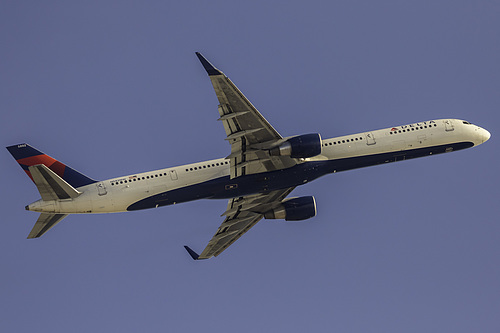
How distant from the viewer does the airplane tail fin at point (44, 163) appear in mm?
59969

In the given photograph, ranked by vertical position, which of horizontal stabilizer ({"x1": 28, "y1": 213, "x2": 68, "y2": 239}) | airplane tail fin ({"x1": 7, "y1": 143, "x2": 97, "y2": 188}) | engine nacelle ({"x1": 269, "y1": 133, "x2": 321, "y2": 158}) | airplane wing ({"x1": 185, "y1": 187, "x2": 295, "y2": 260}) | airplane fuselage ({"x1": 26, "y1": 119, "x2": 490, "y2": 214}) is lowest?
airplane wing ({"x1": 185, "y1": 187, "x2": 295, "y2": 260})

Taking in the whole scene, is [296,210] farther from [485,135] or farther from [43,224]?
[43,224]

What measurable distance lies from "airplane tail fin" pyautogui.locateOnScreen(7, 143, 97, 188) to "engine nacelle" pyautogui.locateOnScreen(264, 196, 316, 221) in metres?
18.3

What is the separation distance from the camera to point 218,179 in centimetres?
6191

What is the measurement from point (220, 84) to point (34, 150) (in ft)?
61.6

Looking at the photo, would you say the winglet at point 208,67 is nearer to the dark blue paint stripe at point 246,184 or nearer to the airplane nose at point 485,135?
the dark blue paint stripe at point 246,184

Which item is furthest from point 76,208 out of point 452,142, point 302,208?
point 452,142

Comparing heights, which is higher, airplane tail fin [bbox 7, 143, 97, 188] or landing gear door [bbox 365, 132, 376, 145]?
airplane tail fin [bbox 7, 143, 97, 188]

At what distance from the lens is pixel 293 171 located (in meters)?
61.8

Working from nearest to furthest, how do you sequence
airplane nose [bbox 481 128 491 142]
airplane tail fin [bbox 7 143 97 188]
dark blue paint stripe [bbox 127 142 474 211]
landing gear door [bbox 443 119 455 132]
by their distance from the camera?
1. airplane tail fin [bbox 7 143 97 188]
2. dark blue paint stripe [bbox 127 142 474 211]
3. landing gear door [bbox 443 119 455 132]
4. airplane nose [bbox 481 128 491 142]

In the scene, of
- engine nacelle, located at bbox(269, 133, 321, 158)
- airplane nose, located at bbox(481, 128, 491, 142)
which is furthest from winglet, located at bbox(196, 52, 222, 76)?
airplane nose, located at bbox(481, 128, 491, 142)

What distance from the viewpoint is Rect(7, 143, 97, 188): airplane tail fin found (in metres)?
60.0

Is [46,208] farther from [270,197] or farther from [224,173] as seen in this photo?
[270,197]

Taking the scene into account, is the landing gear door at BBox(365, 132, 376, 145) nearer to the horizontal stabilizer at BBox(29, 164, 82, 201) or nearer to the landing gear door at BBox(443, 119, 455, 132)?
the landing gear door at BBox(443, 119, 455, 132)
